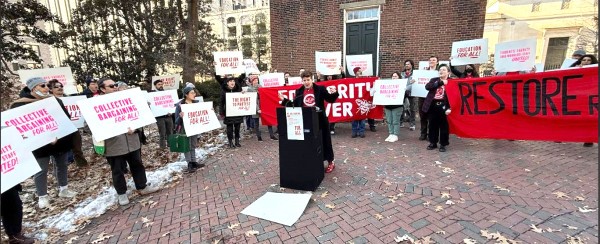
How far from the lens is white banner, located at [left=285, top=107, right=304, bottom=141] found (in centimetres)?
400

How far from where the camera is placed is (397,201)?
3.86 metres

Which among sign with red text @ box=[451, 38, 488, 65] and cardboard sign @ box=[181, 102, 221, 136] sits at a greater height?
sign with red text @ box=[451, 38, 488, 65]

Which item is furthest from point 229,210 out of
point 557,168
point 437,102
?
point 557,168

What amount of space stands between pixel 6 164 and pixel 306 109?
125 inches

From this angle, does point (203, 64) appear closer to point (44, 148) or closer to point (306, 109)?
point (44, 148)

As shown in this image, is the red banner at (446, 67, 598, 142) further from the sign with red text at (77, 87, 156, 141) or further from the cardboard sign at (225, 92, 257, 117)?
the sign with red text at (77, 87, 156, 141)

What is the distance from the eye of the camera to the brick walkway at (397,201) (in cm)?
320

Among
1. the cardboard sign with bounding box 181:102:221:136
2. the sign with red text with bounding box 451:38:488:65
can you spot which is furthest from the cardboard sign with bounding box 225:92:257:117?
the sign with red text with bounding box 451:38:488:65

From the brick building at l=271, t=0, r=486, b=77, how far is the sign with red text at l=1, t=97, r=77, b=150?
32.1ft

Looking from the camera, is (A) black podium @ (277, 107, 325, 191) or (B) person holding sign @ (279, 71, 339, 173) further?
(B) person holding sign @ (279, 71, 339, 173)

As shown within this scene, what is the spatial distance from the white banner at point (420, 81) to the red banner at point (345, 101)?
929 mm

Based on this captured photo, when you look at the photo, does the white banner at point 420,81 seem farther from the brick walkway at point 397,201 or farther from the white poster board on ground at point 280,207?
the white poster board on ground at point 280,207

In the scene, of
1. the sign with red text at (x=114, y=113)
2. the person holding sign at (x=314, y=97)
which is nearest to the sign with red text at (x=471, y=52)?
the person holding sign at (x=314, y=97)

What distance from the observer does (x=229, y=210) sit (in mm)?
3840
